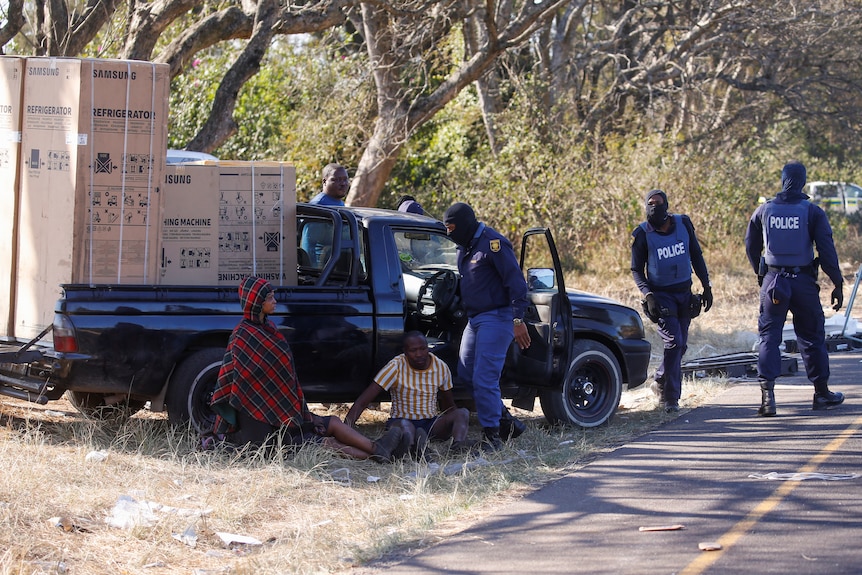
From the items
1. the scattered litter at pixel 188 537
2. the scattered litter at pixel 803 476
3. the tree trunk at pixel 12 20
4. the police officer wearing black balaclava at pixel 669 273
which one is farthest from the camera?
the tree trunk at pixel 12 20

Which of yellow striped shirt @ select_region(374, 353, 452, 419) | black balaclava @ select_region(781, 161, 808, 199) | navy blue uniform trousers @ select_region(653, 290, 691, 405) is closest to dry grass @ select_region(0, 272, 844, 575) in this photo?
yellow striped shirt @ select_region(374, 353, 452, 419)

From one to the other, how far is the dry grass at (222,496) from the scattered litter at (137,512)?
34mm

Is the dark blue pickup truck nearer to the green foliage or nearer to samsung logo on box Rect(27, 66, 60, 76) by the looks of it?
samsung logo on box Rect(27, 66, 60, 76)

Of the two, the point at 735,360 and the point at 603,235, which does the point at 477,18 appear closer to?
the point at 603,235

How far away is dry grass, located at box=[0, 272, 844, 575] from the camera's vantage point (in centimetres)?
506

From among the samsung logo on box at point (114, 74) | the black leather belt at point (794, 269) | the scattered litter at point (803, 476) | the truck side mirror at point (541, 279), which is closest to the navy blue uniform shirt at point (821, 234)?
the black leather belt at point (794, 269)

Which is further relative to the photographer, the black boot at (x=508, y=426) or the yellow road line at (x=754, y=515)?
the black boot at (x=508, y=426)

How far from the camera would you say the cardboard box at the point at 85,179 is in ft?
23.9

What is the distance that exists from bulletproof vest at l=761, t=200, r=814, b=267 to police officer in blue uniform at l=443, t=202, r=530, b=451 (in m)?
2.38

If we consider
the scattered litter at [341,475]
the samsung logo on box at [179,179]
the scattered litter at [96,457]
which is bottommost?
the scattered litter at [341,475]

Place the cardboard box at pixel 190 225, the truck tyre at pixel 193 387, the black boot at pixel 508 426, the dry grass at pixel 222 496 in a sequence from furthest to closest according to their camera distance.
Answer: the black boot at pixel 508 426
the cardboard box at pixel 190 225
the truck tyre at pixel 193 387
the dry grass at pixel 222 496

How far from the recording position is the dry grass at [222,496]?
5062 mm

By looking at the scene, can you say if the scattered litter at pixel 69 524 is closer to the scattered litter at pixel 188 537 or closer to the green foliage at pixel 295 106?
the scattered litter at pixel 188 537

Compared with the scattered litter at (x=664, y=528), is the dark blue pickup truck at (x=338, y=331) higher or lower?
higher
